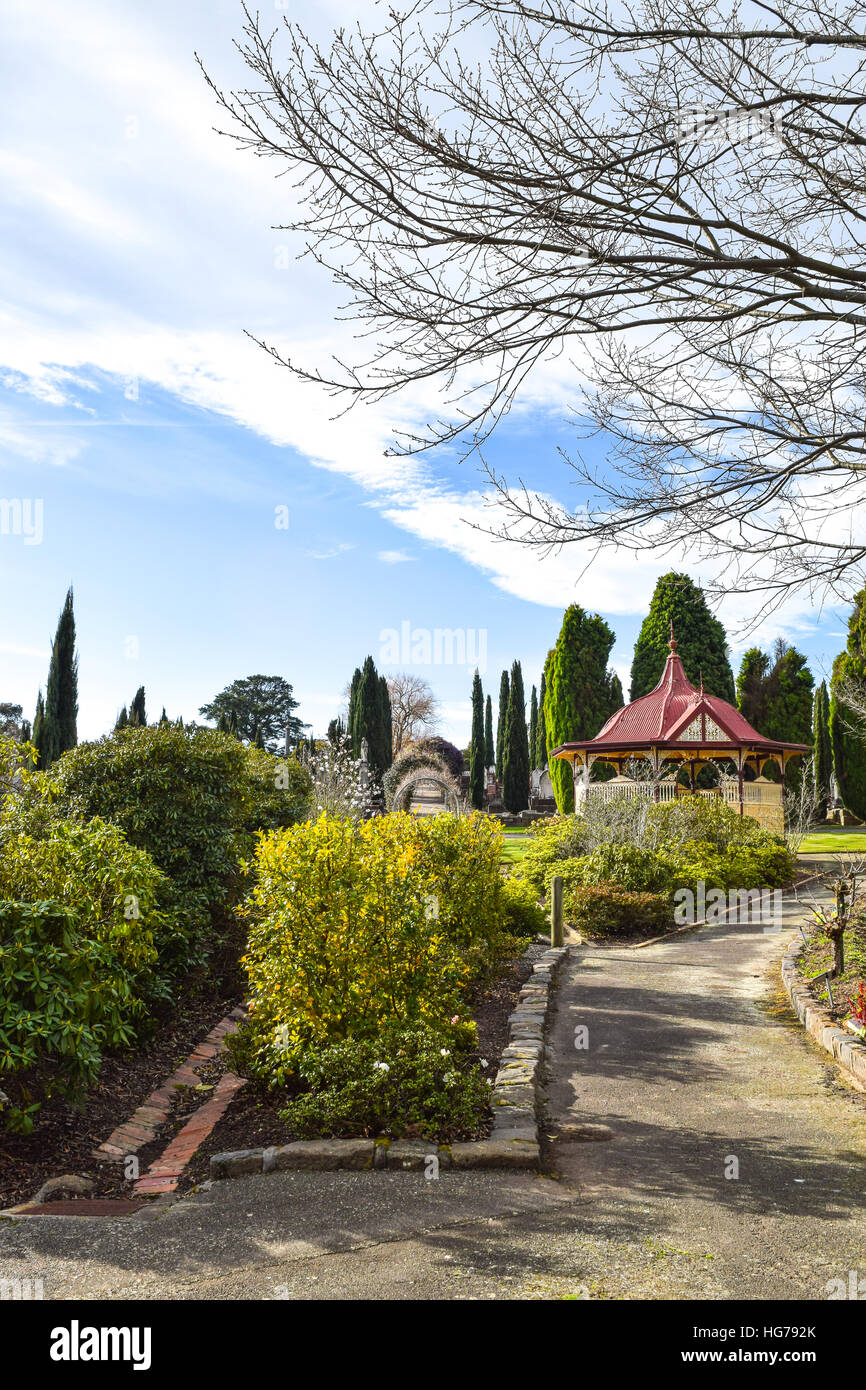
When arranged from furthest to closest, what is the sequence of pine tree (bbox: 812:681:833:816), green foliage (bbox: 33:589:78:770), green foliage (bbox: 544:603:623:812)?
pine tree (bbox: 812:681:833:816), green foliage (bbox: 544:603:623:812), green foliage (bbox: 33:589:78:770)

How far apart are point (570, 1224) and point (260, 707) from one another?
52.1 metres

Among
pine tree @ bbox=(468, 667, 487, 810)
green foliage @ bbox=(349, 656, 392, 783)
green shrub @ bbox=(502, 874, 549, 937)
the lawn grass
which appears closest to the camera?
green shrub @ bbox=(502, 874, 549, 937)

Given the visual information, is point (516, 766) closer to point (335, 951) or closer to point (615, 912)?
point (615, 912)

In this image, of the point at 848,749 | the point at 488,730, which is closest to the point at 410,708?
the point at 488,730

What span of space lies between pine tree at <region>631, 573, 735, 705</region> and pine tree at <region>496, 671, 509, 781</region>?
10494 millimetres

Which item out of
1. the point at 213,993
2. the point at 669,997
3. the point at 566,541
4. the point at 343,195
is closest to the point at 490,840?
the point at 669,997

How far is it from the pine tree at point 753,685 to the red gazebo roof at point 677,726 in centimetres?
1157

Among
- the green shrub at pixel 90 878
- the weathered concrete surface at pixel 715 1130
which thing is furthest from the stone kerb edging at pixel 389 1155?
the green shrub at pixel 90 878

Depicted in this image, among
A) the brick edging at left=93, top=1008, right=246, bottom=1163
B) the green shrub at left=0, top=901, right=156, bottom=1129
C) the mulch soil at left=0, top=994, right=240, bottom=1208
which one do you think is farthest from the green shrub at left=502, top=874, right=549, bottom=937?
the green shrub at left=0, top=901, right=156, bottom=1129

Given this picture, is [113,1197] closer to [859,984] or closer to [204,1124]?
[204,1124]

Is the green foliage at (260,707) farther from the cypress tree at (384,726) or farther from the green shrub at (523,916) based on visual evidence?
the green shrub at (523,916)

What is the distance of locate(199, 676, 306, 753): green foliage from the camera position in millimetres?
54219

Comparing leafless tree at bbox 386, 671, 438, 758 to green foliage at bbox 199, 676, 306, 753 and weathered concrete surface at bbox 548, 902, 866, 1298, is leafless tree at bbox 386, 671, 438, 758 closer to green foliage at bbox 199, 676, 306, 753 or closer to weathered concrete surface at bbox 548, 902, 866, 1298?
green foliage at bbox 199, 676, 306, 753

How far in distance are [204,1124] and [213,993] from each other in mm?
2909
